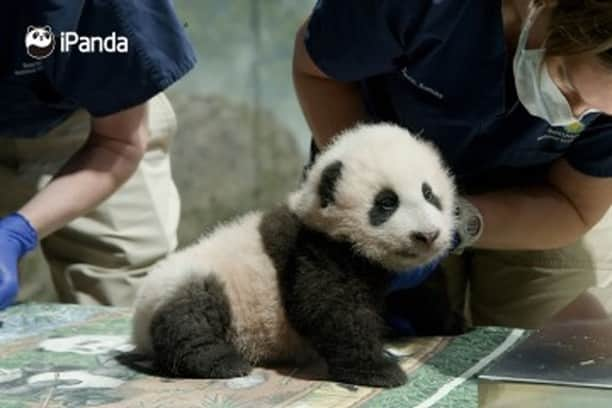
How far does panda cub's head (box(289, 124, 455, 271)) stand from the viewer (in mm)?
1263

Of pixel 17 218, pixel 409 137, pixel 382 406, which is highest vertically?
pixel 409 137

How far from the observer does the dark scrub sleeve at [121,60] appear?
1668mm

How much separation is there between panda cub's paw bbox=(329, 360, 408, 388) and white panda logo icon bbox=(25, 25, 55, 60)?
68cm

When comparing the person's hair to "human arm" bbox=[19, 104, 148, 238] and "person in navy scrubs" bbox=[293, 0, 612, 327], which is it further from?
"human arm" bbox=[19, 104, 148, 238]

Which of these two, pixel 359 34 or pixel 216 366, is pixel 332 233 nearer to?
pixel 216 366

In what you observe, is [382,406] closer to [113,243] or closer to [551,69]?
[551,69]

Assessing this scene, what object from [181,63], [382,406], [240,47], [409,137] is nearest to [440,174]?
[409,137]

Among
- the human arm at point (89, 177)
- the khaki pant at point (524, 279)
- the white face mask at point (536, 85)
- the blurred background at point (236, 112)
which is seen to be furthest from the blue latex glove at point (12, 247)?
the blurred background at point (236, 112)

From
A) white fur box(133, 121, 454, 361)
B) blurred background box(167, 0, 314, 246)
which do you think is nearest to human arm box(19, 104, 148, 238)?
white fur box(133, 121, 454, 361)

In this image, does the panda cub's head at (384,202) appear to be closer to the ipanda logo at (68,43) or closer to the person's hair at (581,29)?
the person's hair at (581,29)

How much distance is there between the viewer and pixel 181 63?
173 centimetres

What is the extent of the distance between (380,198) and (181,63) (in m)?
0.57

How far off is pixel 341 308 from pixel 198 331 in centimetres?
17

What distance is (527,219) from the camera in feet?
5.14
